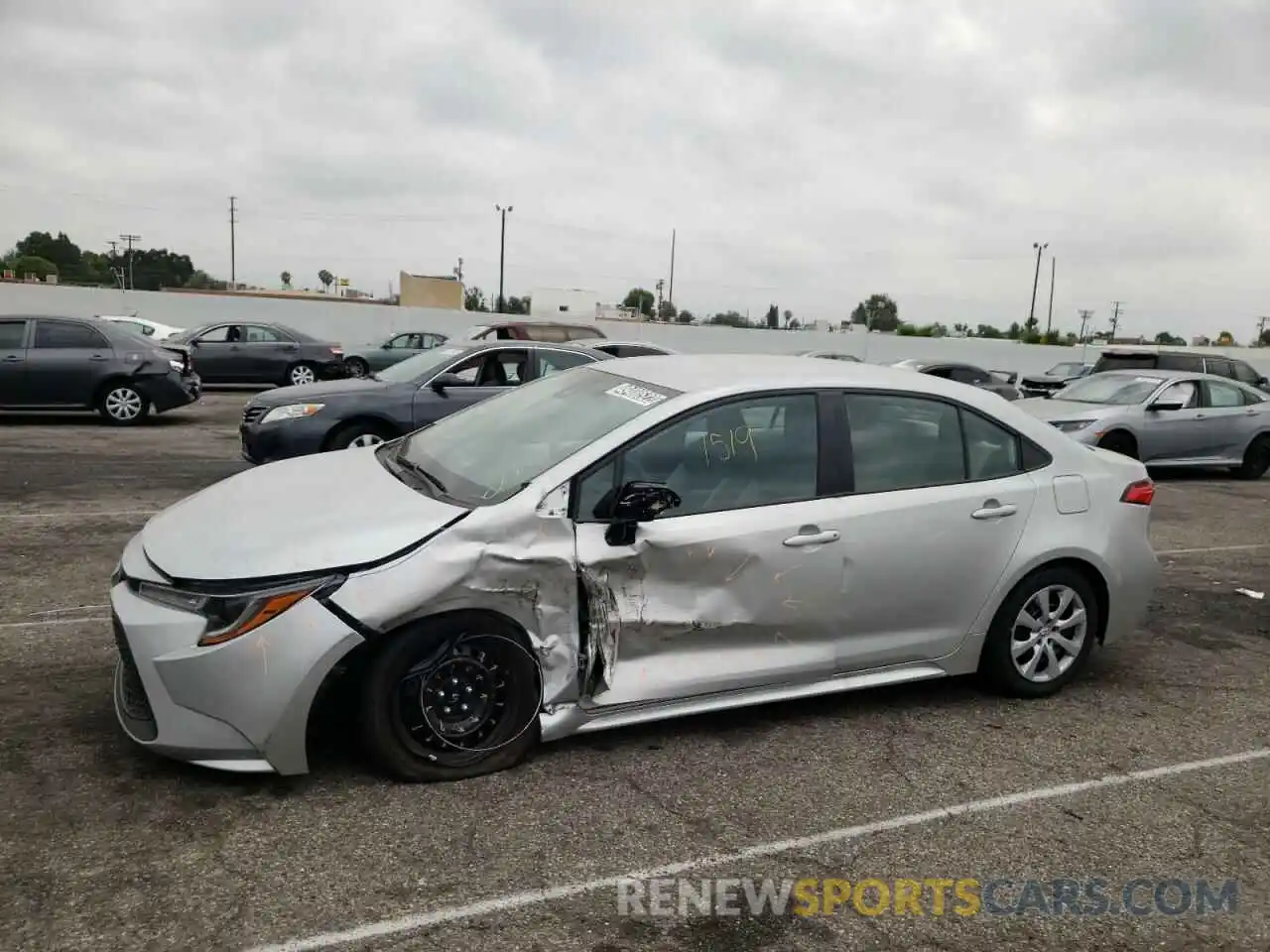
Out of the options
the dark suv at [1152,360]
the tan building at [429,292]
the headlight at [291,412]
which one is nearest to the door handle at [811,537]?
the headlight at [291,412]

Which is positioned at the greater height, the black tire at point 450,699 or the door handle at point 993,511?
the door handle at point 993,511

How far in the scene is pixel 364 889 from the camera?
313cm

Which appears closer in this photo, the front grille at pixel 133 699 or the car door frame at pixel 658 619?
the front grille at pixel 133 699

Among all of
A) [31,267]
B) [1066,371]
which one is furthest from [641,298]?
[1066,371]

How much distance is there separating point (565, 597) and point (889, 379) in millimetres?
1967

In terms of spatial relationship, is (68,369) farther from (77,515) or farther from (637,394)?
(637,394)

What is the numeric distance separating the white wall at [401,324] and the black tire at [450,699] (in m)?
30.6

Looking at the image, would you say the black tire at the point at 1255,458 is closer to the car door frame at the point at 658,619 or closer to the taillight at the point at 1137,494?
the taillight at the point at 1137,494

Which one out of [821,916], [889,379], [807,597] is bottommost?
[821,916]

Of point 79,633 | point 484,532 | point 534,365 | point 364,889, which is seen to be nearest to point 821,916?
point 364,889

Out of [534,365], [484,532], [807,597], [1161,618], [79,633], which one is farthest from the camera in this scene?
[534,365]

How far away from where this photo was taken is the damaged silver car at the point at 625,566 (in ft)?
11.7

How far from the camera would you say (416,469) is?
4.57 meters

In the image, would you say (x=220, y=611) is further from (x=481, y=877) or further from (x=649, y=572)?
(x=649, y=572)
